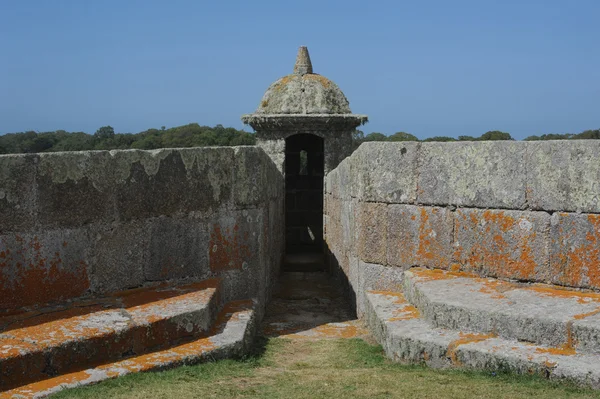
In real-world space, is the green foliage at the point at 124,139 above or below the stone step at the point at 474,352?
above

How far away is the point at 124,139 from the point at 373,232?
21.9 metres

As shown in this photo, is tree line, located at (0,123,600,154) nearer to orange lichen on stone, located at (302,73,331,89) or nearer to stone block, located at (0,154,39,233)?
orange lichen on stone, located at (302,73,331,89)

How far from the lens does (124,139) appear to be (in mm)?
26156

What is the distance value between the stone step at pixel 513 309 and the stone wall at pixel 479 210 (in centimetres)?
22

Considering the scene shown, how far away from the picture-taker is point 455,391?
3436 millimetres

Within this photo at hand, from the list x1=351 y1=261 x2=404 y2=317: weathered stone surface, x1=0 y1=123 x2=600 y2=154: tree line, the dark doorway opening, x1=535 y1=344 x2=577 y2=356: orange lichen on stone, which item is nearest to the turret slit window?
the dark doorway opening

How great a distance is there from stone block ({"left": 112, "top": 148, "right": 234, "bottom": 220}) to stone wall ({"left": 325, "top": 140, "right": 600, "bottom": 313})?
4.26 ft

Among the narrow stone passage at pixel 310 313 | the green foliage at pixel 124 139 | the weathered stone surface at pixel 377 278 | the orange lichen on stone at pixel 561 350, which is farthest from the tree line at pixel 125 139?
the orange lichen on stone at pixel 561 350

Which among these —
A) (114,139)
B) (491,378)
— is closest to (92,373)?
(491,378)

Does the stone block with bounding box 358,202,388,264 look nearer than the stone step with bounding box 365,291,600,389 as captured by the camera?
No

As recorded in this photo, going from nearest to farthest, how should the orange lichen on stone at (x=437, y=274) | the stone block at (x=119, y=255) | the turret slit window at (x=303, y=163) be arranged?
the stone block at (x=119, y=255), the orange lichen on stone at (x=437, y=274), the turret slit window at (x=303, y=163)

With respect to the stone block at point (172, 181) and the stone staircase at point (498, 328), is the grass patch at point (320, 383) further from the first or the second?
the stone block at point (172, 181)

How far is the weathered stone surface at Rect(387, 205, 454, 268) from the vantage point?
539 cm

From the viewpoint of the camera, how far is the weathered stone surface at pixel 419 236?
17.7ft
